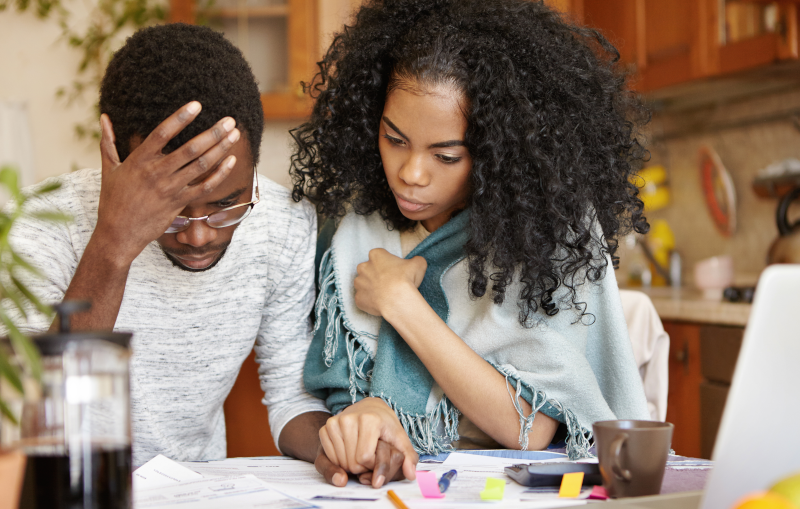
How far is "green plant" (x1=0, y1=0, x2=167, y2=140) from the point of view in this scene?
8.87ft

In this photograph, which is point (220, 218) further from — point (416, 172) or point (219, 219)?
point (416, 172)

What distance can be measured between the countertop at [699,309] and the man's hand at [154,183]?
1.54m

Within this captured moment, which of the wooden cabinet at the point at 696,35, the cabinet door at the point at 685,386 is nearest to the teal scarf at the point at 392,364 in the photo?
the wooden cabinet at the point at 696,35

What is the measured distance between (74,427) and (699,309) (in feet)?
6.27

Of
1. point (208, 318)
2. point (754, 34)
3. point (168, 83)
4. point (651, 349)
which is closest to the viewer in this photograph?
point (168, 83)

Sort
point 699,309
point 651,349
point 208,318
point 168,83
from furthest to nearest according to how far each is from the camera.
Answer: point 699,309, point 651,349, point 208,318, point 168,83

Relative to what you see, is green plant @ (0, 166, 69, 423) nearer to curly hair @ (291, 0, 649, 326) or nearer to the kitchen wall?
curly hair @ (291, 0, 649, 326)

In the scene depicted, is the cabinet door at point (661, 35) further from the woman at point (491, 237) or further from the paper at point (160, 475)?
the paper at point (160, 475)

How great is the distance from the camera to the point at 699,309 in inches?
80.5

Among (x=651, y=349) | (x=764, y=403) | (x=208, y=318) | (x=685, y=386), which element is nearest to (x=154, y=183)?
(x=208, y=318)

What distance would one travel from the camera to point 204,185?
932 mm

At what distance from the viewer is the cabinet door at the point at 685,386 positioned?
82.2 inches

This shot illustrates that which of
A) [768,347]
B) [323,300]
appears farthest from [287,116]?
[768,347]

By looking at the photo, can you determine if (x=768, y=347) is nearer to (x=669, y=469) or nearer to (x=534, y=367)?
(x=669, y=469)
